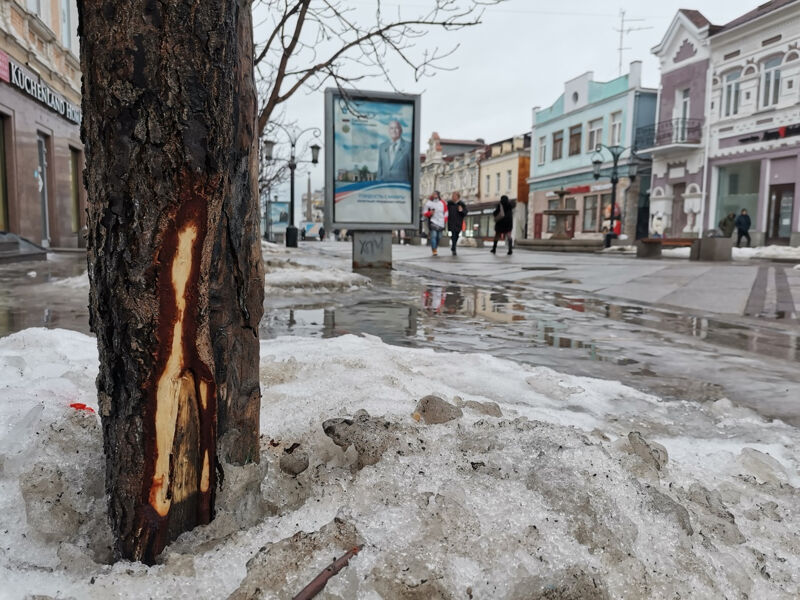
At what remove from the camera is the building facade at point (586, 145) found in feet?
103

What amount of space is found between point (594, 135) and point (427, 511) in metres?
36.2

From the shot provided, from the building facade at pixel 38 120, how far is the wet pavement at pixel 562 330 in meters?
6.69

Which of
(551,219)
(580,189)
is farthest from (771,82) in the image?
(551,219)

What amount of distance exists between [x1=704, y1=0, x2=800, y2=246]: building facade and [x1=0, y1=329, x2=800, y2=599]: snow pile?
80.8 ft

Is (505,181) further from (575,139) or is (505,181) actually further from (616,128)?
(616,128)

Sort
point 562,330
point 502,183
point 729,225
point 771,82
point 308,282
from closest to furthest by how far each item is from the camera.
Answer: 1. point 562,330
2. point 308,282
3. point 771,82
4. point 729,225
5. point 502,183

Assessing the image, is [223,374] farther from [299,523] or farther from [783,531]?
[783,531]

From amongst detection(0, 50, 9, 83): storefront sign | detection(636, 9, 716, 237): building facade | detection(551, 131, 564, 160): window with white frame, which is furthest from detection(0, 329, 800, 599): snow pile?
detection(551, 131, 564, 160): window with white frame

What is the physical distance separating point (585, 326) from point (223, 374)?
400cm

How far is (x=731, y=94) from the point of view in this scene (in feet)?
83.5

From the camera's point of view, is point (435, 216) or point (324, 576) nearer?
point (324, 576)

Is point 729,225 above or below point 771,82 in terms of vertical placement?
below

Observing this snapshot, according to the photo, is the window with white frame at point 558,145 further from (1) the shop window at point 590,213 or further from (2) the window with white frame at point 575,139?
(1) the shop window at point 590,213

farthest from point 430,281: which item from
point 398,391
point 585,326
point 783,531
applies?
point 783,531
